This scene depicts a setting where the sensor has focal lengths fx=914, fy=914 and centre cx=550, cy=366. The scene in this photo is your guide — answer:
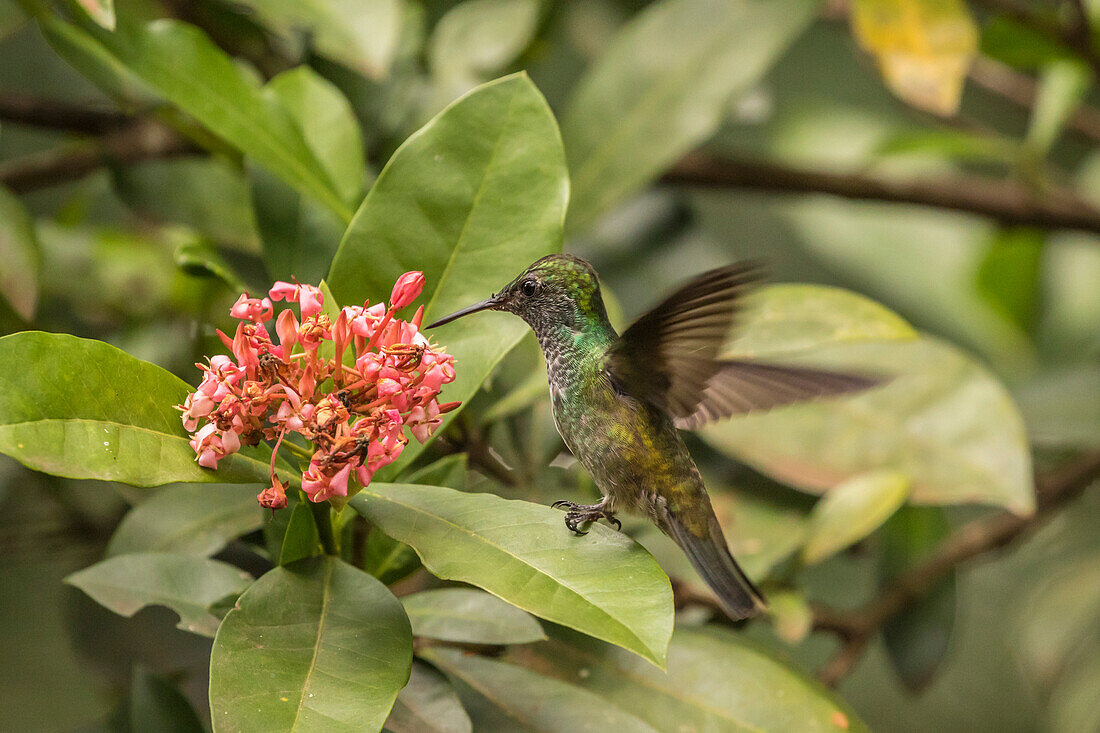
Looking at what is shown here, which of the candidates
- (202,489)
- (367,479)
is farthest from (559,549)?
(202,489)

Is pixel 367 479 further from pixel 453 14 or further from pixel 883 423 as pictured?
pixel 453 14

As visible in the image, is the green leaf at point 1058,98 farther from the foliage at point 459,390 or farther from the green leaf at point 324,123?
the green leaf at point 324,123

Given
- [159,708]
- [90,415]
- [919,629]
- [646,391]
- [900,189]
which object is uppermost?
[90,415]

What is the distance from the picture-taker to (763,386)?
937mm

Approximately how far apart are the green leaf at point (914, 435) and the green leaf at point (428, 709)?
68 centimetres

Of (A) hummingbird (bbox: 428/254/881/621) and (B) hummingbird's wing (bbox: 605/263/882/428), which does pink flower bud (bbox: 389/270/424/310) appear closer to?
(A) hummingbird (bbox: 428/254/881/621)

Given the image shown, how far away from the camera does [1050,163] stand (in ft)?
11.7

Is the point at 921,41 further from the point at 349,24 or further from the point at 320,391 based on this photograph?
the point at 320,391

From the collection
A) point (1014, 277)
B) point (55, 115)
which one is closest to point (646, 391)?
point (55, 115)

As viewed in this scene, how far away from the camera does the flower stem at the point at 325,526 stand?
0.80 metres

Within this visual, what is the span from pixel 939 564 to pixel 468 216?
116cm

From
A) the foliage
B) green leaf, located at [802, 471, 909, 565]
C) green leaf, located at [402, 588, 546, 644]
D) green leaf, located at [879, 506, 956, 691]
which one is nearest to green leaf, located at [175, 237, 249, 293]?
the foliage

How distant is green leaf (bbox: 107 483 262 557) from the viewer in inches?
40.8

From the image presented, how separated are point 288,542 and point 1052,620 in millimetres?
2251
